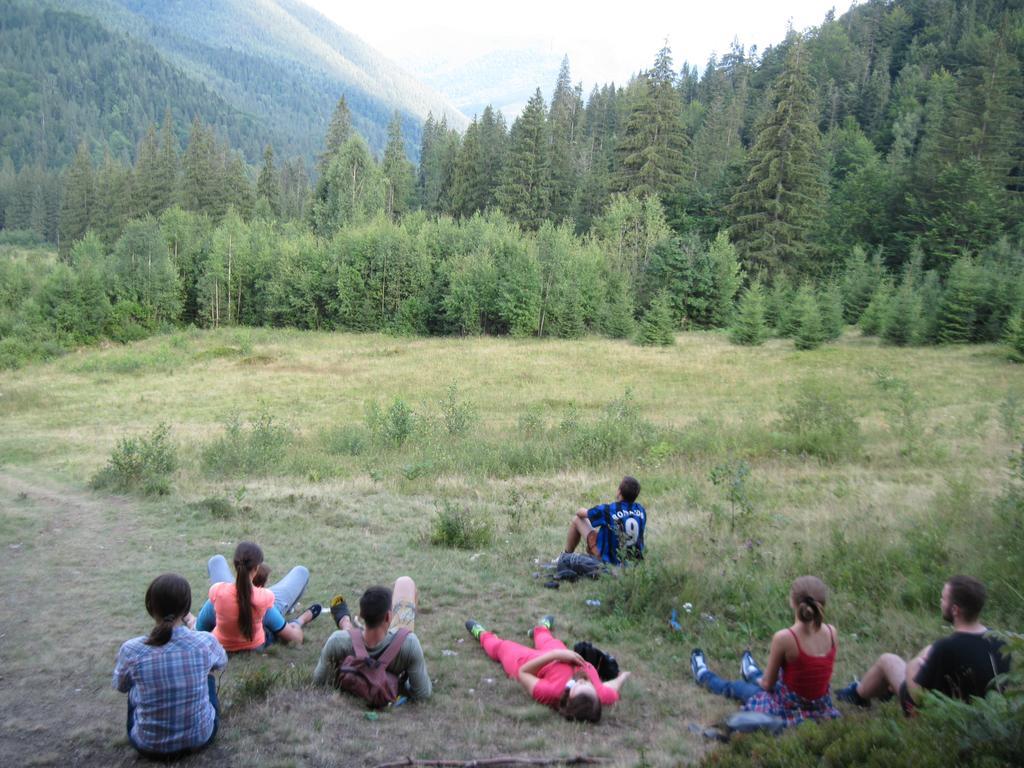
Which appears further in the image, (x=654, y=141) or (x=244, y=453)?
(x=654, y=141)

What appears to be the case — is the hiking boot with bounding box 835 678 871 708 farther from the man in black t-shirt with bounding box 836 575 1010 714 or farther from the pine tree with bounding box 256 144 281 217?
the pine tree with bounding box 256 144 281 217

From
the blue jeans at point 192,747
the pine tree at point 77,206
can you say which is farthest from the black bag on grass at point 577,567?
the pine tree at point 77,206

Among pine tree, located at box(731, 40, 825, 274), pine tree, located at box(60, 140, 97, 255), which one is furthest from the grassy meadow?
pine tree, located at box(60, 140, 97, 255)

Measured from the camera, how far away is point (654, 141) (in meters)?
55.2

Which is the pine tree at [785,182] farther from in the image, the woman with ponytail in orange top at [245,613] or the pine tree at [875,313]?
the woman with ponytail in orange top at [245,613]

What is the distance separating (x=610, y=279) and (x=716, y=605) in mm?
41213

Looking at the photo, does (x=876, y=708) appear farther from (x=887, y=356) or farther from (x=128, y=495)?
(x=887, y=356)

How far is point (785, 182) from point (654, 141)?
12.2m

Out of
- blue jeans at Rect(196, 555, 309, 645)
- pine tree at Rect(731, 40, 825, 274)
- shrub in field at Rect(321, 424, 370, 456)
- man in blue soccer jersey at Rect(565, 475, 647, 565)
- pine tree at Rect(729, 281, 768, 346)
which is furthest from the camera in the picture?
pine tree at Rect(731, 40, 825, 274)

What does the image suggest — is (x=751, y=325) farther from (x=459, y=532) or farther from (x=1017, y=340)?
(x=459, y=532)

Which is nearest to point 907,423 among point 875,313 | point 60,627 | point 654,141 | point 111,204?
point 60,627

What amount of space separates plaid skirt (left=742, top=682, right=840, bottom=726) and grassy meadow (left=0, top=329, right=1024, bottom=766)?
0.76ft

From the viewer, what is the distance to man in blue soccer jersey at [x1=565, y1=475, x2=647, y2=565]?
696 cm

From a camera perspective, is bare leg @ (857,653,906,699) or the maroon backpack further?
the maroon backpack
